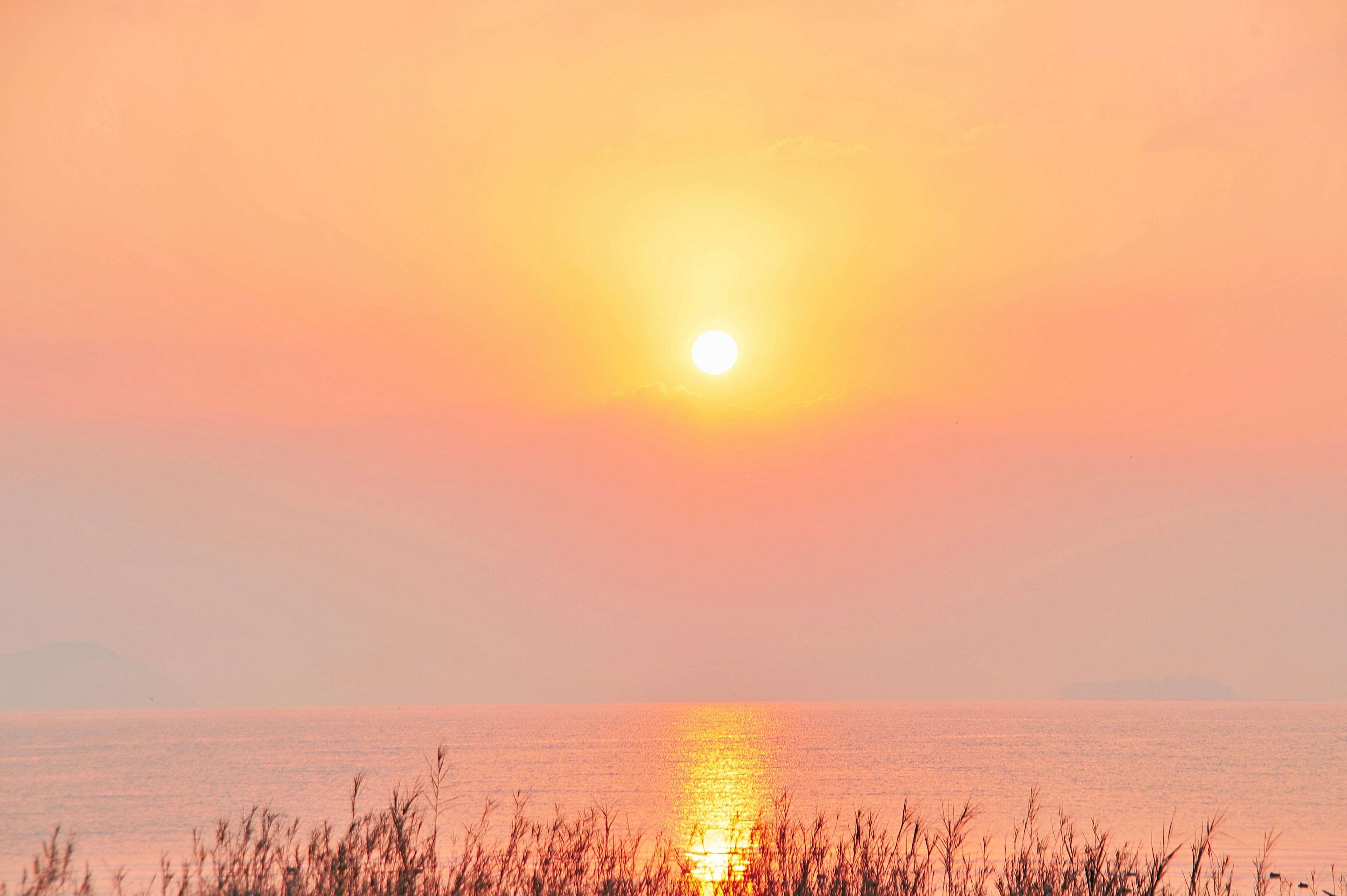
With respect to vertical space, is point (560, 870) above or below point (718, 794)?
above

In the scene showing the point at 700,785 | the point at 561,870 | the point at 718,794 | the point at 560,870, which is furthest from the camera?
the point at 700,785

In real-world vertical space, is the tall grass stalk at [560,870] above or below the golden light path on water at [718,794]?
above

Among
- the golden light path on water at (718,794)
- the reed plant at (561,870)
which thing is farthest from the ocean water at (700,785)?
the reed plant at (561,870)

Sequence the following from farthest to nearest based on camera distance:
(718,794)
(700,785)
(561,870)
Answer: (700,785)
(718,794)
(561,870)

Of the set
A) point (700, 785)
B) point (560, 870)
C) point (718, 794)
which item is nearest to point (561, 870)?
point (560, 870)

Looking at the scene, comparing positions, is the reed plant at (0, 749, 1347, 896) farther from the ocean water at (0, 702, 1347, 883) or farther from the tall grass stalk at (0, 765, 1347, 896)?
the ocean water at (0, 702, 1347, 883)

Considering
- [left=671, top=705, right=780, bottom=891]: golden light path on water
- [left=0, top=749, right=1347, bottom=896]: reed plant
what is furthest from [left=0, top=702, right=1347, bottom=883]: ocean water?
[left=0, top=749, right=1347, bottom=896]: reed plant

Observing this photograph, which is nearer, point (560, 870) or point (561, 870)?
point (560, 870)

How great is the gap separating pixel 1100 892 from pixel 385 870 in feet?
31.4

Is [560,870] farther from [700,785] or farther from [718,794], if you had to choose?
[700,785]

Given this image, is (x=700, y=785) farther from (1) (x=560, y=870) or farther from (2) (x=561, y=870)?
(1) (x=560, y=870)

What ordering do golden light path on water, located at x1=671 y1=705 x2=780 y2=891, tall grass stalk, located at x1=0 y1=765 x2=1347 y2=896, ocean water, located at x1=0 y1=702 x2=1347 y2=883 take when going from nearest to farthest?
tall grass stalk, located at x1=0 y1=765 x2=1347 y2=896, golden light path on water, located at x1=671 y1=705 x2=780 y2=891, ocean water, located at x1=0 y1=702 x2=1347 y2=883

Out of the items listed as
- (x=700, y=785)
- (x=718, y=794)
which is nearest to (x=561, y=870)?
(x=718, y=794)

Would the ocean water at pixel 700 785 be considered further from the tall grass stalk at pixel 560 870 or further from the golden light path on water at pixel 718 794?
the tall grass stalk at pixel 560 870
